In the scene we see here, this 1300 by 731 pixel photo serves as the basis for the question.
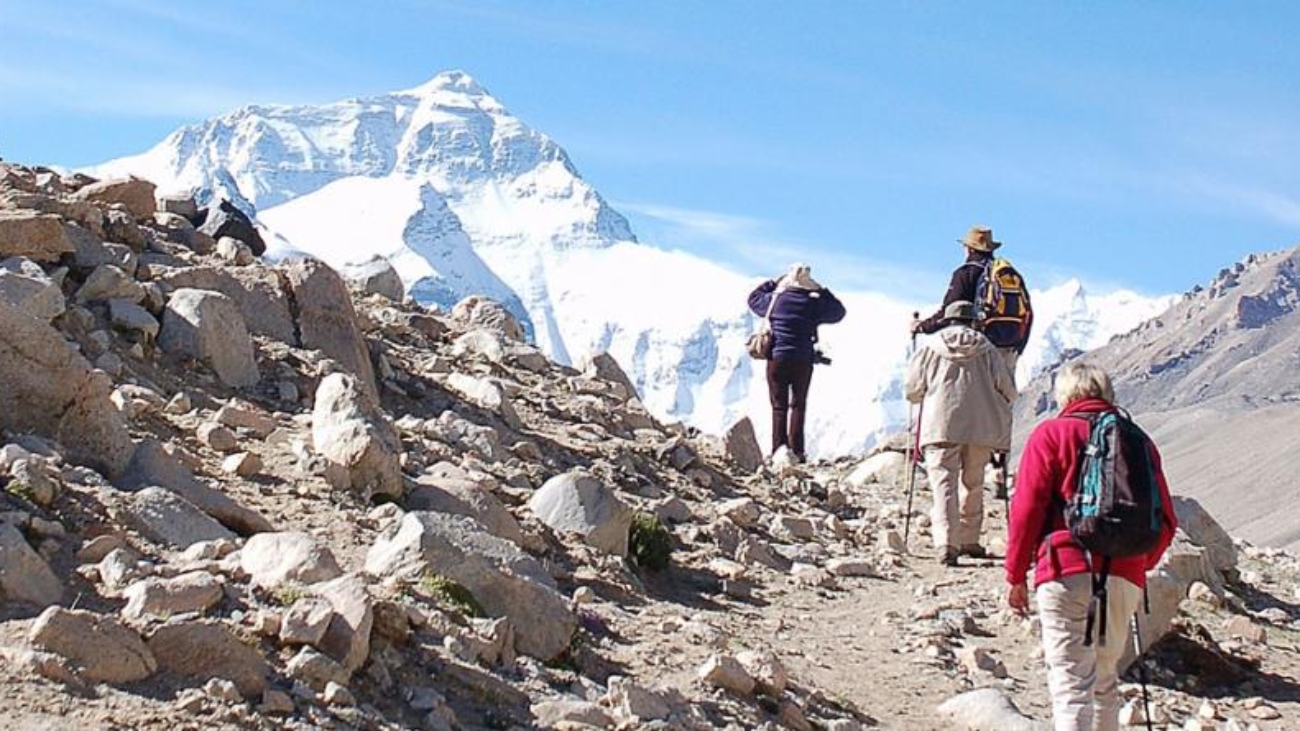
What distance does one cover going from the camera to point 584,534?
38.2ft

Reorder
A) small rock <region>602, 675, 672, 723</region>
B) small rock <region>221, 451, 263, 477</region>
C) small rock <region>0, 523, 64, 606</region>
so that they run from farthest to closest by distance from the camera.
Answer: small rock <region>221, 451, 263, 477</region>, small rock <region>602, 675, 672, 723</region>, small rock <region>0, 523, 64, 606</region>

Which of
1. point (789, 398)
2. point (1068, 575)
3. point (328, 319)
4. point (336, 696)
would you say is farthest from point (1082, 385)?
point (789, 398)

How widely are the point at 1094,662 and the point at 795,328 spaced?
Result: 1144 centimetres

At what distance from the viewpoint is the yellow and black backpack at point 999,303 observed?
1501cm

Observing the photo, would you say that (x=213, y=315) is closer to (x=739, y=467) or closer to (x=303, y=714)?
(x=739, y=467)

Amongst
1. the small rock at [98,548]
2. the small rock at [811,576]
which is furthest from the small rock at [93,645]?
the small rock at [811,576]

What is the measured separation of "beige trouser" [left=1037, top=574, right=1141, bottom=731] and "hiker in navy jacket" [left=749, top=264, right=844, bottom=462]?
443 inches

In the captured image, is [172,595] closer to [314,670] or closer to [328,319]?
[314,670]

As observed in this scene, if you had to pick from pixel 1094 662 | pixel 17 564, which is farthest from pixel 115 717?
pixel 1094 662

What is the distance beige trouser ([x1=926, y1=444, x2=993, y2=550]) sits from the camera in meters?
13.5

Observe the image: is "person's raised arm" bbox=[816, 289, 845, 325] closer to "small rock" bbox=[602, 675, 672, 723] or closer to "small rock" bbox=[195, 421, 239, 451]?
"small rock" bbox=[195, 421, 239, 451]

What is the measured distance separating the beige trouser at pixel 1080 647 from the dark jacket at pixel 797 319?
36.7 feet

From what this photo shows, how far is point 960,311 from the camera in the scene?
14273 millimetres

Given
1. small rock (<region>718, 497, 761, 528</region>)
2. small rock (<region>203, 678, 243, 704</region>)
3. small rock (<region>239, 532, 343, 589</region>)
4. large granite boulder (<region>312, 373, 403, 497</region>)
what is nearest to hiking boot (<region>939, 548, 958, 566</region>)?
small rock (<region>718, 497, 761, 528</region>)
